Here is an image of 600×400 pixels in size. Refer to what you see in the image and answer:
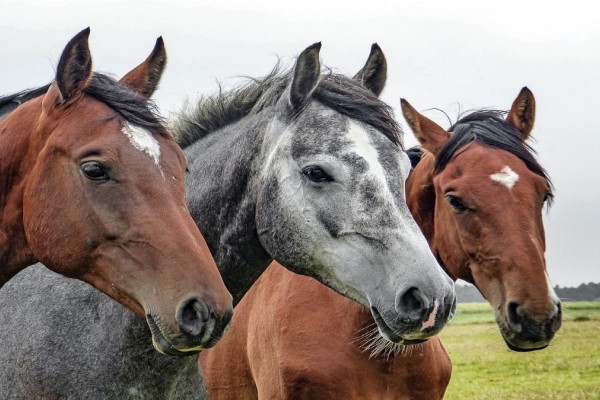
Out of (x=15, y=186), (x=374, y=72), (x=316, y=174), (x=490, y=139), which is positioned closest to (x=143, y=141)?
(x=15, y=186)

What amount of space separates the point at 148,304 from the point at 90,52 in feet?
4.53

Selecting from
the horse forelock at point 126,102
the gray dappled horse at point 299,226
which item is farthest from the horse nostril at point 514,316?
the horse forelock at point 126,102

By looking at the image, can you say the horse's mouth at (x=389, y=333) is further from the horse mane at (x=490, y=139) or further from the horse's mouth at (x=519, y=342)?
the horse mane at (x=490, y=139)

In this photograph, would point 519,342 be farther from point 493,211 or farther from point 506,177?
point 506,177

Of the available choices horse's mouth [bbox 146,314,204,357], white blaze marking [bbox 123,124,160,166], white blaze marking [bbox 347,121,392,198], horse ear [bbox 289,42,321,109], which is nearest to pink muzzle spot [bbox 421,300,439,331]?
white blaze marking [bbox 347,121,392,198]

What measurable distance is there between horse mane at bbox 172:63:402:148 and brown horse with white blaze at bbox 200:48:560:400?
54.4 inches

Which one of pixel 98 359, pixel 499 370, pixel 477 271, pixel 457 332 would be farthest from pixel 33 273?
pixel 457 332

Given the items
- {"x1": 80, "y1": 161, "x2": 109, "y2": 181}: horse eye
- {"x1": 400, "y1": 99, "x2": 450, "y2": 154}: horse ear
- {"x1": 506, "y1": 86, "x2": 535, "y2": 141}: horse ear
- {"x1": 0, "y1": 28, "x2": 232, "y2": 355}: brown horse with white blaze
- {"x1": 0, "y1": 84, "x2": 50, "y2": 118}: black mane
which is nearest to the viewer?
{"x1": 0, "y1": 28, "x2": 232, "y2": 355}: brown horse with white blaze

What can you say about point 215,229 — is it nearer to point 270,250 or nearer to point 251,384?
point 270,250

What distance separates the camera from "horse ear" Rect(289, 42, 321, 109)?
527cm

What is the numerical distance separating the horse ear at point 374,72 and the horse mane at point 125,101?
1747 millimetres

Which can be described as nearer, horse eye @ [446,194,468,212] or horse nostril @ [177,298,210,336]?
horse nostril @ [177,298,210,336]

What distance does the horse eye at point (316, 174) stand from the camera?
491cm

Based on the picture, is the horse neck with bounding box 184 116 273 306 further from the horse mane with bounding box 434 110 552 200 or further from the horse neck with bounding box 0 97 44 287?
the horse mane with bounding box 434 110 552 200
